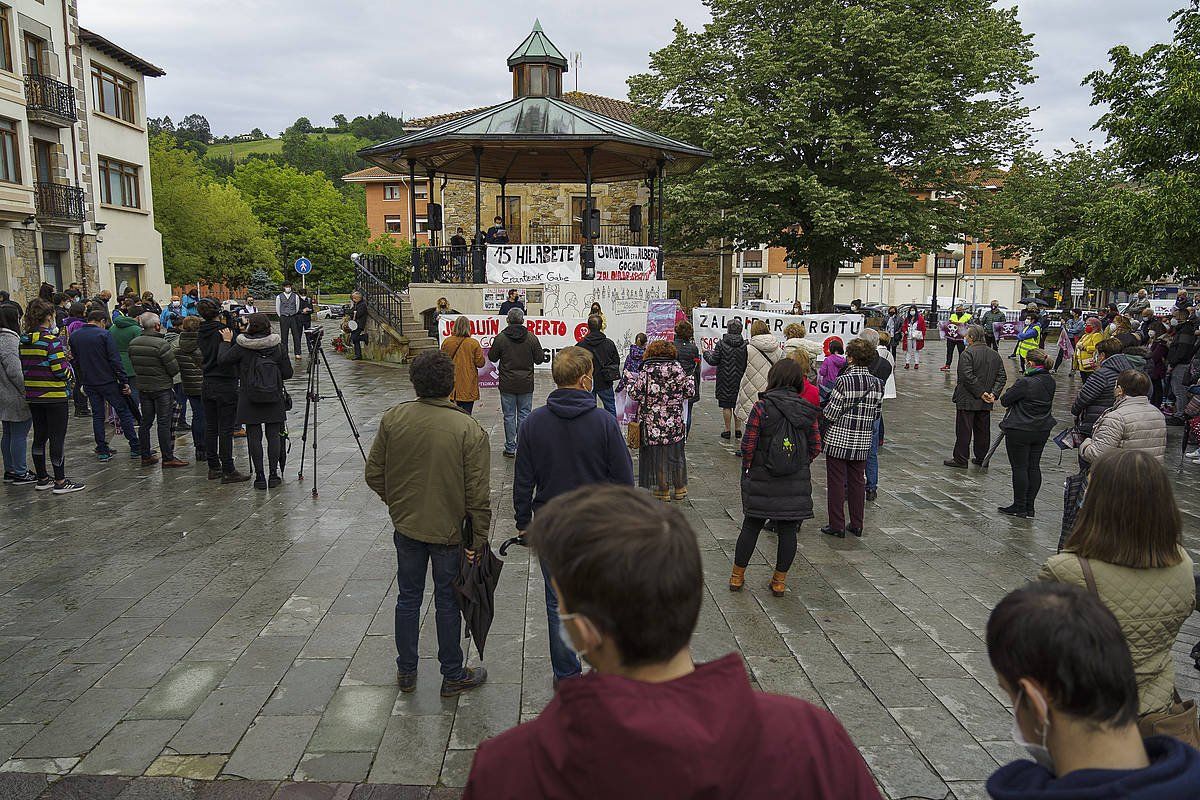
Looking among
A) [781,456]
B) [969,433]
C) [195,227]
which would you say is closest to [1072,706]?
[781,456]

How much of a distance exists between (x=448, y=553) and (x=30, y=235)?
27125 mm

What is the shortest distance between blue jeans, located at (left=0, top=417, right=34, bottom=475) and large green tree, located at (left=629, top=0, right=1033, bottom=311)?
2068cm

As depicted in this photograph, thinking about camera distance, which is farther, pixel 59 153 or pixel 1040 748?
pixel 59 153

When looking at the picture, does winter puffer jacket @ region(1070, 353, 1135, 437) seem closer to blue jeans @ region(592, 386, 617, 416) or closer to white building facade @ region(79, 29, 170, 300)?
blue jeans @ region(592, 386, 617, 416)

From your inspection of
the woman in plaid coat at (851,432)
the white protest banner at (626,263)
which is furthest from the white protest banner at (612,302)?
the woman in plaid coat at (851,432)

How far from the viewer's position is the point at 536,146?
743 inches

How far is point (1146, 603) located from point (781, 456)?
289 cm

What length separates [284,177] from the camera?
182 feet

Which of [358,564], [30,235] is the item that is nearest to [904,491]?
[358,564]

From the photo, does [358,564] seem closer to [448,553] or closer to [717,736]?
[448,553]

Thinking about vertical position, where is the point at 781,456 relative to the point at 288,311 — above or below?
below

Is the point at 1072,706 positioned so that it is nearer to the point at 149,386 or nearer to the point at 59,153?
the point at 149,386

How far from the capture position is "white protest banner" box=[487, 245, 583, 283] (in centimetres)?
1525

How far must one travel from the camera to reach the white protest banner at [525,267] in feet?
50.0
